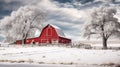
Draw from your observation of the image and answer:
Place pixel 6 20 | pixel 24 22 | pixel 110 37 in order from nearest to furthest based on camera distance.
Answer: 1. pixel 110 37
2. pixel 24 22
3. pixel 6 20

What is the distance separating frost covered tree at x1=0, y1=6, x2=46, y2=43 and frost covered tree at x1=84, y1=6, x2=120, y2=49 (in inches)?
775

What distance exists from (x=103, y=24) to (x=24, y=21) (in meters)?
25.9

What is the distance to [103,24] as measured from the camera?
54.3 meters

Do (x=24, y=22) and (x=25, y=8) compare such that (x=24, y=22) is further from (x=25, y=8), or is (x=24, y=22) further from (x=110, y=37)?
(x=110, y=37)

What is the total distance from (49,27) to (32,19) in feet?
19.2

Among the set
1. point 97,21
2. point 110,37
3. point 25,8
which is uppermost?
point 25,8

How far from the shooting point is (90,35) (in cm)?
5569

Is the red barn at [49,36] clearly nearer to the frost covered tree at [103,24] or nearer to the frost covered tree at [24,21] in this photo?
the frost covered tree at [24,21]

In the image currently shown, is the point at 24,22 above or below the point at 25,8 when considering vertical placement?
below

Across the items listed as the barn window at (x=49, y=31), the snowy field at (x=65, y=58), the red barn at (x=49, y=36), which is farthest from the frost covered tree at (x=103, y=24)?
the snowy field at (x=65, y=58)

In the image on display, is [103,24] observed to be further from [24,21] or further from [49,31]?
[24,21]

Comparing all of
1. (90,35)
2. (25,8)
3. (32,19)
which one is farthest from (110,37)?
(25,8)

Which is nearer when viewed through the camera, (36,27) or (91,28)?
(91,28)

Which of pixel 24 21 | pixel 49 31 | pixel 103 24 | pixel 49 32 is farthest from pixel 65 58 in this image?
pixel 24 21
